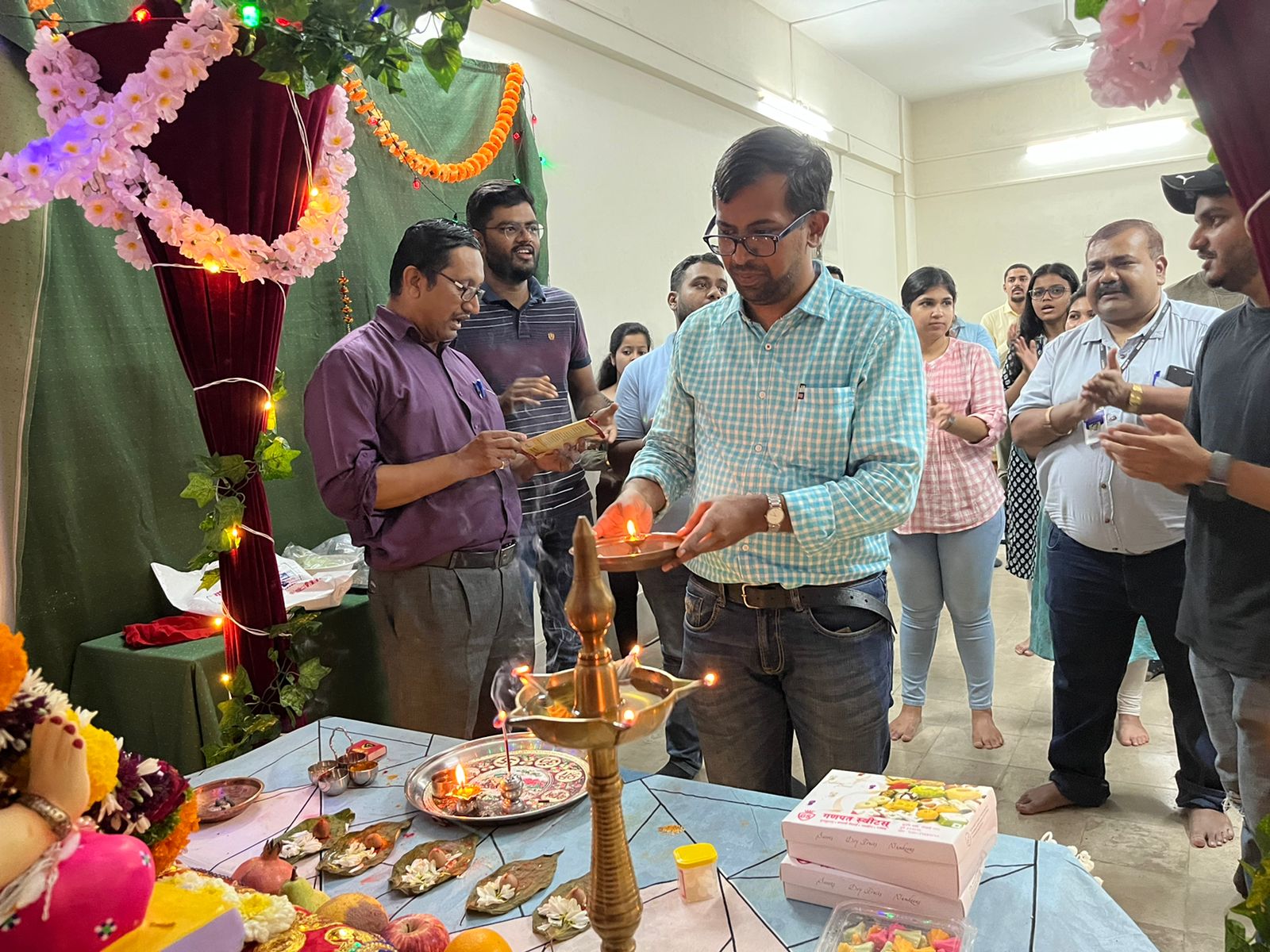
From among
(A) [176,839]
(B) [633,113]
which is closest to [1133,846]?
(A) [176,839]

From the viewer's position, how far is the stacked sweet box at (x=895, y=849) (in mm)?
1101

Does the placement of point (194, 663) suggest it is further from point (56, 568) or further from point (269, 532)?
point (56, 568)

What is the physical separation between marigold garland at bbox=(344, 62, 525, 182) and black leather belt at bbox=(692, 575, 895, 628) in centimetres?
259

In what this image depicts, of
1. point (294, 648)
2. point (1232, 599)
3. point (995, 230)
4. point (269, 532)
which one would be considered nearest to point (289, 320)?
point (269, 532)

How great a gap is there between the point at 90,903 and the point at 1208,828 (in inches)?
121

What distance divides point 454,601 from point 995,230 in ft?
30.9

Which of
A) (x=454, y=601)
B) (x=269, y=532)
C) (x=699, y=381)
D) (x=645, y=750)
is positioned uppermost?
(x=699, y=381)

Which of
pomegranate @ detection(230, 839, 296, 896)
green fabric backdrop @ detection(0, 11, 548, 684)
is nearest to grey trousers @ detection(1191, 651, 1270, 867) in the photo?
pomegranate @ detection(230, 839, 296, 896)

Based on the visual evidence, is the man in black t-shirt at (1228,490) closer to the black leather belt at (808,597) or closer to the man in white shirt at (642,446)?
the black leather belt at (808,597)

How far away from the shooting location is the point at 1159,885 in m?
2.52

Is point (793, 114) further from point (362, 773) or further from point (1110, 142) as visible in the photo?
point (362, 773)

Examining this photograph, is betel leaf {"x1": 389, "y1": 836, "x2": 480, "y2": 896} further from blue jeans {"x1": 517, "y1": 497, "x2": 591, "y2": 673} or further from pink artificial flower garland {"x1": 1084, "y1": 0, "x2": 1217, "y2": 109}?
blue jeans {"x1": 517, "y1": 497, "x2": 591, "y2": 673}

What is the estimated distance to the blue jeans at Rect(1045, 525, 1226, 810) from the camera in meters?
2.68

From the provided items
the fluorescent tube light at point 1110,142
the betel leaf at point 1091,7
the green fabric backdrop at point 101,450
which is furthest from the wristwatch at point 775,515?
the fluorescent tube light at point 1110,142
